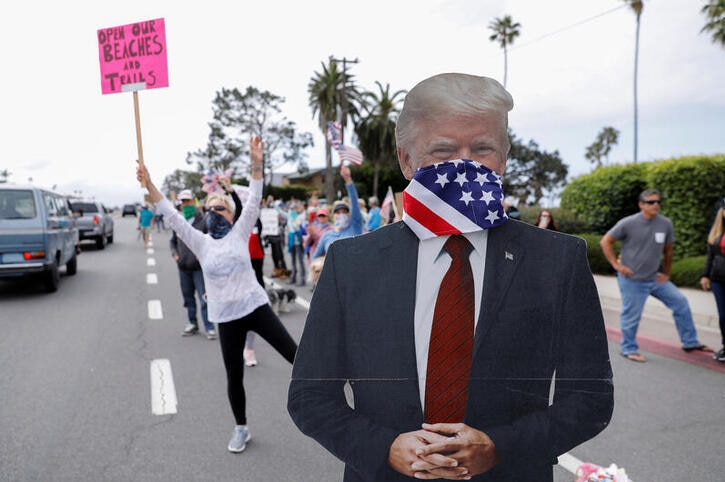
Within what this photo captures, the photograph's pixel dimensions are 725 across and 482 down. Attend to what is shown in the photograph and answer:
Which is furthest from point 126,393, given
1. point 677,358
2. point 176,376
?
point 677,358

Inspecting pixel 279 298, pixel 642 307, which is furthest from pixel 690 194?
pixel 279 298

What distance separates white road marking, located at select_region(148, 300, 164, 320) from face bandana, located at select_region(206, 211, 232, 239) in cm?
479

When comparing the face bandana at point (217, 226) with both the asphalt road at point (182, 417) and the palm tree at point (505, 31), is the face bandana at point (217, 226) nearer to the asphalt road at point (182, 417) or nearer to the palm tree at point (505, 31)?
the asphalt road at point (182, 417)

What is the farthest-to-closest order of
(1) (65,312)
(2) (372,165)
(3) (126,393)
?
(1) (65,312) → (3) (126,393) → (2) (372,165)

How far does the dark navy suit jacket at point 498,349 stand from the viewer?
1.01 meters

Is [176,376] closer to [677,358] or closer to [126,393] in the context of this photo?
[126,393]

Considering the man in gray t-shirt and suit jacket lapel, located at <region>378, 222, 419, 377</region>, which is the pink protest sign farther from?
the man in gray t-shirt

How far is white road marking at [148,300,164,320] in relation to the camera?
818 cm

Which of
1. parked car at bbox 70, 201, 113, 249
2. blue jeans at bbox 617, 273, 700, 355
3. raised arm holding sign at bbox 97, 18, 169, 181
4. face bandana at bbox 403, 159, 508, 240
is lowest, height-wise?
blue jeans at bbox 617, 273, 700, 355

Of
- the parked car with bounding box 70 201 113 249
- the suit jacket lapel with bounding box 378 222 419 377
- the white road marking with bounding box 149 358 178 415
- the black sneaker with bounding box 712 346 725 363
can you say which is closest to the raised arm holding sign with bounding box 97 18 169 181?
the suit jacket lapel with bounding box 378 222 419 377

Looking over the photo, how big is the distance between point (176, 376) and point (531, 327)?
492cm

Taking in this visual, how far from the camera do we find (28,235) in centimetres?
931

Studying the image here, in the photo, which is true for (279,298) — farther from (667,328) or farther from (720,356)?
(720,356)

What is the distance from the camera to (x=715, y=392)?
1361mm
